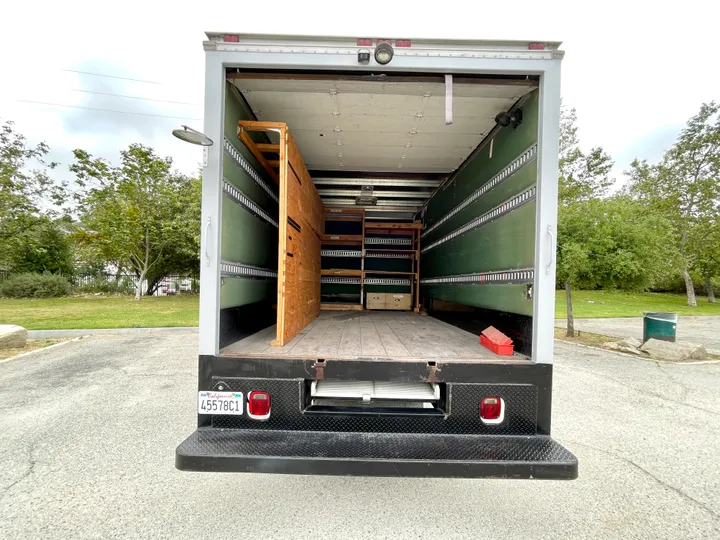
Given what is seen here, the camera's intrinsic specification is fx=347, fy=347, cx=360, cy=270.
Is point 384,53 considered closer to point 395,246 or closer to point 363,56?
point 363,56

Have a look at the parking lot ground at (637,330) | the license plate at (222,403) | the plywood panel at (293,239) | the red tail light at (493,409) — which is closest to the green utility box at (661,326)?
the parking lot ground at (637,330)

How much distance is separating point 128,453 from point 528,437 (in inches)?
125

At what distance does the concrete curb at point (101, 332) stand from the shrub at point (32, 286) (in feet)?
41.6

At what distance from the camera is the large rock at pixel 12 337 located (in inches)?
260

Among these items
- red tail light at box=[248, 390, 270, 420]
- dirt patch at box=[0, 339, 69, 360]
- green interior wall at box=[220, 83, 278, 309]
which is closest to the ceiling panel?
green interior wall at box=[220, 83, 278, 309]

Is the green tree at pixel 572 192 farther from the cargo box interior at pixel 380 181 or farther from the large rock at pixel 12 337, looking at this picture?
the large rock at pixel 12 337

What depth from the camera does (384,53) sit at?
202 cm

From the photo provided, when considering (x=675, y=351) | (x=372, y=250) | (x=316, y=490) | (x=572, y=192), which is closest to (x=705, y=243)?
(x=572, y=192)

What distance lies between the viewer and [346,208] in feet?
20.7

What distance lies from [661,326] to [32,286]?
82.1ft

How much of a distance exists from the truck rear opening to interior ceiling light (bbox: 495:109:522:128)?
0.04 feet

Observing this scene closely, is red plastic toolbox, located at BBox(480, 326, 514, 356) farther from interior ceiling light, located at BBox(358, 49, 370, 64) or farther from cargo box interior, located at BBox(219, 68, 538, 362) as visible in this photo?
interior ceiling light, located at BBox(358, 49, 370, 64)

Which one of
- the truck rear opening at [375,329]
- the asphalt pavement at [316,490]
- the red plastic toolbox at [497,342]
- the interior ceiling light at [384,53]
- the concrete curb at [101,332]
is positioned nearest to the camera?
the truck rear opening at [375,329]

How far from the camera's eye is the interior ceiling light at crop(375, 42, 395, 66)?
78.9 inches
